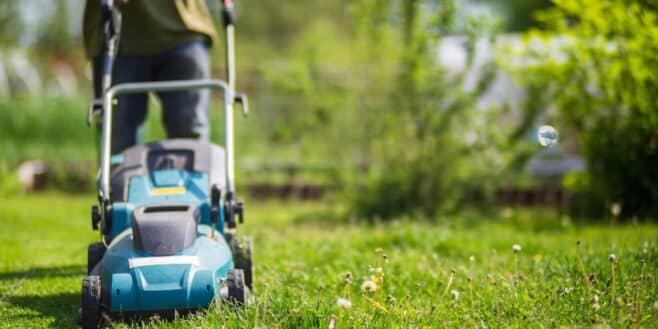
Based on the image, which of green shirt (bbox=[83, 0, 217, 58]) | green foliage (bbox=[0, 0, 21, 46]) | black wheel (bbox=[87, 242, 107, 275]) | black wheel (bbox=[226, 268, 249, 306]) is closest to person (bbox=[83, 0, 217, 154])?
green shirt (bbox=[83, 0, 217, 58])

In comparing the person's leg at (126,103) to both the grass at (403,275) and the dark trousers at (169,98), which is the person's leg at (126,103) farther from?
the grass at (403,275)

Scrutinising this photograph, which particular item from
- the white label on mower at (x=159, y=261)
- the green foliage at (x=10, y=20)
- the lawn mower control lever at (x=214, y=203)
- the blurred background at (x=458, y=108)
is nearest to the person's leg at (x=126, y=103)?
the lawn mower control lever at (x=214, y=203)

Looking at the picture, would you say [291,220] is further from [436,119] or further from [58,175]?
[58,175]

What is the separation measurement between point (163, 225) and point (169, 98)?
4.28 ft

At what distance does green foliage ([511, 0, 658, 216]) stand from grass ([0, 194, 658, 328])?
0.47 meters

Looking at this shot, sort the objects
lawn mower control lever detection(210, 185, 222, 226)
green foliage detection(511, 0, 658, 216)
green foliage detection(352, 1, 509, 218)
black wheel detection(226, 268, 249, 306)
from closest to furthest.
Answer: black wheel detection(226, 268, 249, 306)
lawn mower control lever detection(210, 185, 222, 226)
green foliage detection(511, 0, 658, 216)
green foliage detection(352, 1, 509, 218)

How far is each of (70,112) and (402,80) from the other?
5.00 metres

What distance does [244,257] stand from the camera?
138 inches

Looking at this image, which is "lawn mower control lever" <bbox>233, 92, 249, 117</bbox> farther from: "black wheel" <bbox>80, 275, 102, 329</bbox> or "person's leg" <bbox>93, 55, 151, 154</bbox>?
"black wheel" <bbox>80, 275, 102, 329</bbox>

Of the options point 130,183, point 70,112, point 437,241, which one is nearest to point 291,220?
point 437,241

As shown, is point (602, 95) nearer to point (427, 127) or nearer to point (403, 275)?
point (427, 127)

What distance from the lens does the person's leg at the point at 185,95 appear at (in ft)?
13.4

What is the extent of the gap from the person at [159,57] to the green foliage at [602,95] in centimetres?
287

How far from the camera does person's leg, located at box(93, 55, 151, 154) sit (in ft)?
13.6
